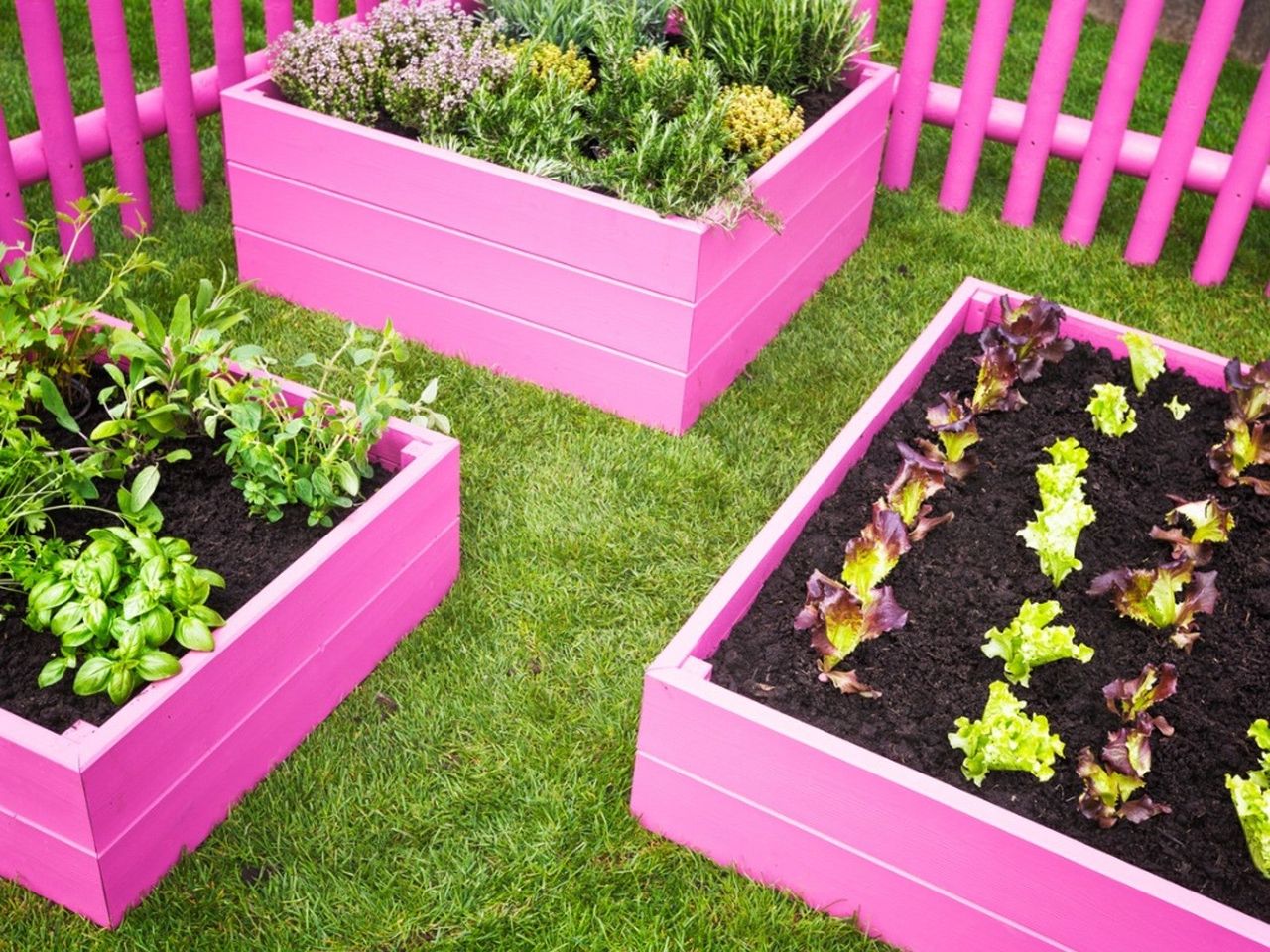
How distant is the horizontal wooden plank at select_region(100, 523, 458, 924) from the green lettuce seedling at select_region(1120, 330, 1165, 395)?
1.71m

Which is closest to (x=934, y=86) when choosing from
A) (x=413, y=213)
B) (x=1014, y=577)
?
(x=413, y=213)

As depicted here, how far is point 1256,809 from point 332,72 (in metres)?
2.88

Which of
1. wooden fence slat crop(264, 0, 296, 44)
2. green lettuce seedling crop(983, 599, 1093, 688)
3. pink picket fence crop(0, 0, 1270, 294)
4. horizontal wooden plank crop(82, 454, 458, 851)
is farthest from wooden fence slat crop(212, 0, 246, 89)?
green lettuce seedling crop(983, 599, 1093, 688)

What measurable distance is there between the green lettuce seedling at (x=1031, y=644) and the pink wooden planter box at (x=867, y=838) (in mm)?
413

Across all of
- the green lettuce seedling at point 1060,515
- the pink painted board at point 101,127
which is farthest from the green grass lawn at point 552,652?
the green lettuce seedling at point 1060,515

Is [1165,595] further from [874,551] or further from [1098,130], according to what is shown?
[1098,130]

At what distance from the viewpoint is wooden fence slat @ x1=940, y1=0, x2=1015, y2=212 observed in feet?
14.3

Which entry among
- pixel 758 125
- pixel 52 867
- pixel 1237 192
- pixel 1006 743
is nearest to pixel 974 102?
pixel 1237 192

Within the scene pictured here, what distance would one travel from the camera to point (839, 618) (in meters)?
2.40

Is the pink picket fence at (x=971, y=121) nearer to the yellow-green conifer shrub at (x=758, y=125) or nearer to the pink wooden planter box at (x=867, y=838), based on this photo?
the yellow-green conifer shrub at (x=758, y=125)

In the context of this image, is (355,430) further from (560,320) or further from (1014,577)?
(1014,577)

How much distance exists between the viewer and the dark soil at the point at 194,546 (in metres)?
2.21

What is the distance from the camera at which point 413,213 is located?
3.51 meters

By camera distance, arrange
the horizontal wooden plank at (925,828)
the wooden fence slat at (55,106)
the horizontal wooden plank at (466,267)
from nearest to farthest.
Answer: the horizontal wooden plank at (925,828) → the horizontal wooden plank at (466,267) → the wooden fence slat at (55,106)
